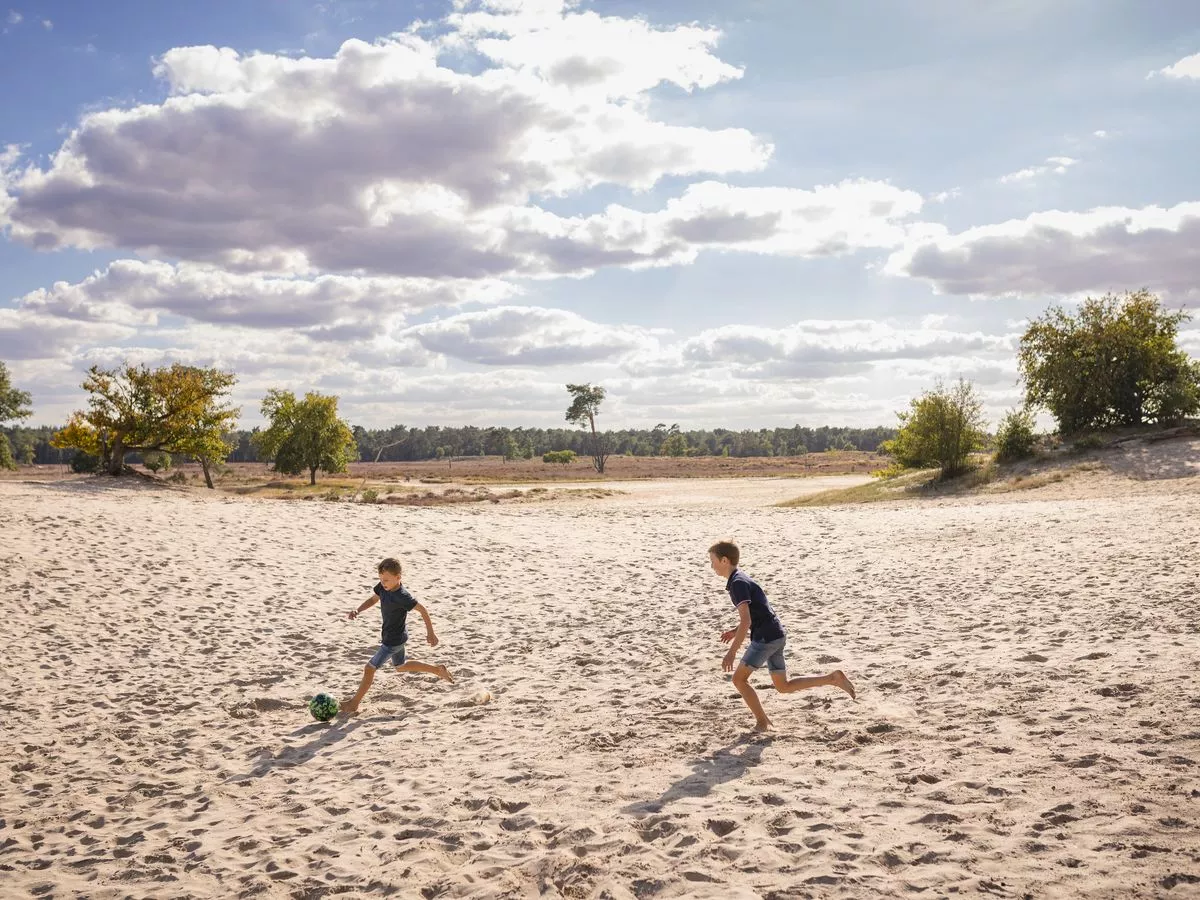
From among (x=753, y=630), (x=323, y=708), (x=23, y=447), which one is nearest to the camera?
(x=753, y=630)

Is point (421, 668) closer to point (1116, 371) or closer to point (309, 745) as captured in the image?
point (309, 745)

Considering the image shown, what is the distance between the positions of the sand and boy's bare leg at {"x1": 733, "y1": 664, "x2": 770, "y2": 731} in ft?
0.95

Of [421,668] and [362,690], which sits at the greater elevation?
[421,668]

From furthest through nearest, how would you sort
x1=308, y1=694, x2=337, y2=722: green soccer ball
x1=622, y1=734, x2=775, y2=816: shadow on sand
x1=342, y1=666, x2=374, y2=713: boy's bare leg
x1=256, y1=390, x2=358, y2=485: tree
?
x1=256, y1=390, x2=358, y2=485: tree → x1=342, y1=666, x2=374, y2=713: boy's bare leg → x1=308, y1=694, x2=337, y2=722: green soccer ball → x1=622, y1=734, x2=775, y2=816: shadow on sand

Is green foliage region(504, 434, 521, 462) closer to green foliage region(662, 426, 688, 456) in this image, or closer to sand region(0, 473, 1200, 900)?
green foliage region(662, 426, 688, 456)

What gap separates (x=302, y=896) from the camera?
5.16 metres

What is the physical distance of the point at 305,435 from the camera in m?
53.6

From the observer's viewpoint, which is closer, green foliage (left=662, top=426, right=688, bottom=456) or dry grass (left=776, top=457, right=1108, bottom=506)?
dry grass (left=776, top=457, right=1108, bottom=506)

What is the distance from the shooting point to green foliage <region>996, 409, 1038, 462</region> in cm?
3519

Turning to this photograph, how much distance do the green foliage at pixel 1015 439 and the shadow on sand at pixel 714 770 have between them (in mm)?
32559

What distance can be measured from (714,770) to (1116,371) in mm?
38829

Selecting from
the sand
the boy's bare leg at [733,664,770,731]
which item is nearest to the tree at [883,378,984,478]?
the sand

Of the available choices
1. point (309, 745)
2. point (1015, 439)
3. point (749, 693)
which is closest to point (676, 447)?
point (1015, 439)

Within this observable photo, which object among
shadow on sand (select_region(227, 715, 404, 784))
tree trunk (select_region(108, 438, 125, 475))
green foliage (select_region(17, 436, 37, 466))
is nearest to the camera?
shadow on sand (select_region(227, 715, 404, 784))
